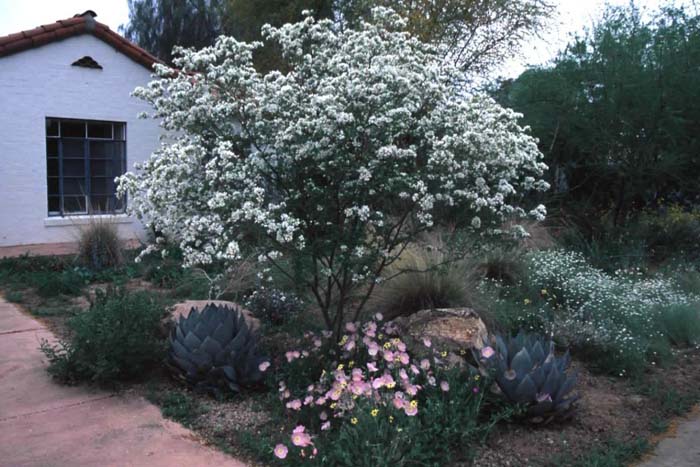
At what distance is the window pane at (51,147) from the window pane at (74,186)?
20.1 inches

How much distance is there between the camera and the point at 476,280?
24.5ft

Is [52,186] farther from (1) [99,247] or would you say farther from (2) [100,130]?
(1) [99,247]

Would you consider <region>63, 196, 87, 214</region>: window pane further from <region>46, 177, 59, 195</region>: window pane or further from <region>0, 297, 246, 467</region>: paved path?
<region>0, 297, 246, 467</region>: paved path

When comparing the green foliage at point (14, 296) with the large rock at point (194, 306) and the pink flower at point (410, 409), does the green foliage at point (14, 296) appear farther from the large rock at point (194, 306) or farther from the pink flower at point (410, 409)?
the pink flower at point (410, 409)

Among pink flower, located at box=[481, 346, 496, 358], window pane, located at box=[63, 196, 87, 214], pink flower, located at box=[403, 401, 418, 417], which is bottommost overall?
pink flower, located at box=[403, 401, 418, 417]

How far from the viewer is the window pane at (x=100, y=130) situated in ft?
42.2

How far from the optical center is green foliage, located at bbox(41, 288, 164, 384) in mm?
5117

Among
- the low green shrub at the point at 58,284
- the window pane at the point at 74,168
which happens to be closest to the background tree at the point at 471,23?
the window pane at the point at 74,168

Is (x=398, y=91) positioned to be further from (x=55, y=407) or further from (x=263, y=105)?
(x=55, y=407)

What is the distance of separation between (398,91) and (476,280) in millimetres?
3276

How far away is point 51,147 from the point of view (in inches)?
487

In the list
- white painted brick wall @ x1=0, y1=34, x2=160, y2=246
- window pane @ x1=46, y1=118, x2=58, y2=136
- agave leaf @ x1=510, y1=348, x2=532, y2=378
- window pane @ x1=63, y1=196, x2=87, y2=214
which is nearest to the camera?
agave leaf @ x1=510, y1=348, x2=532, y2=378

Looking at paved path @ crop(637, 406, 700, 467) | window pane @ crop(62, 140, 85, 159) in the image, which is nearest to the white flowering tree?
paved path @ crop(637, 406, 700, 467)

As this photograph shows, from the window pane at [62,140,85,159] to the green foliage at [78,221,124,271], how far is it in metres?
3.27
